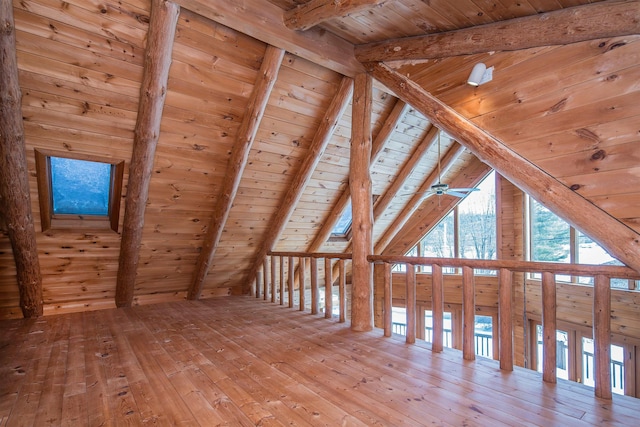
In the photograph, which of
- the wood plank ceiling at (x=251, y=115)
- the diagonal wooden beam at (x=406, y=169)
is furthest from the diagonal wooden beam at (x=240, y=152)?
the diagonal wooden beam at (x=406, y=169)

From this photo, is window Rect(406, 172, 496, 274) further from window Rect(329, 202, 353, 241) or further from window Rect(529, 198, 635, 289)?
window Rect(329, 202, 353, 241)

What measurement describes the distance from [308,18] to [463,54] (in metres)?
1.22

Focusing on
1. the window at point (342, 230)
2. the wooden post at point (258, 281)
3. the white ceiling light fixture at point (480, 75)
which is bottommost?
the wooden post at point (258, 281)

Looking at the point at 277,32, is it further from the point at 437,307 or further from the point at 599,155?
the point at 437,307

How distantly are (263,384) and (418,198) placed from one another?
15.0 feet

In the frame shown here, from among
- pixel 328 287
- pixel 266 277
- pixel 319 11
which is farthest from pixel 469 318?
pixel 266 277

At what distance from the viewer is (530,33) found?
2150 millimetres

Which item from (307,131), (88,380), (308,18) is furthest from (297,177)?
(88,380)

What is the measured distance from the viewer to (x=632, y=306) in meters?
4.51

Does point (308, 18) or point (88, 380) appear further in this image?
point (308, 18)

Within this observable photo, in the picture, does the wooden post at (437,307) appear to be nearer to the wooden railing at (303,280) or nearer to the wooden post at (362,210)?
the wooden post at (362,210)

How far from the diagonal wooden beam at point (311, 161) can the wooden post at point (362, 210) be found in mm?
292

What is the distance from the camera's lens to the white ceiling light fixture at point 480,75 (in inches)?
94.2

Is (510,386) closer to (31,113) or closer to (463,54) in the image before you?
(463,54)
